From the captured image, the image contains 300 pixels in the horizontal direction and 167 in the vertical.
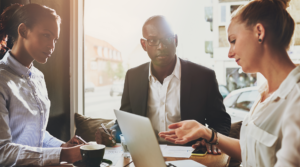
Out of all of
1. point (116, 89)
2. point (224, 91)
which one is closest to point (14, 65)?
point (116, 89)

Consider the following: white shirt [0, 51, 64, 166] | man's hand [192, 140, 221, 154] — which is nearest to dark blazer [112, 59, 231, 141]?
man's hand [192, 140, 221, 154]

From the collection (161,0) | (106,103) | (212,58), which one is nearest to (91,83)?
(106,103)

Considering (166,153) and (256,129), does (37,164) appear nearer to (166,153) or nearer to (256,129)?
(166,153)

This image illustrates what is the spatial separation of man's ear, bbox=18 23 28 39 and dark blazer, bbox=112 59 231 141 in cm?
84

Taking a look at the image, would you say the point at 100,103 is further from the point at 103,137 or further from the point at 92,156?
the point at 92,156

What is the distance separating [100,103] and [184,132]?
2259mm

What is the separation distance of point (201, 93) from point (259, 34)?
92 cm

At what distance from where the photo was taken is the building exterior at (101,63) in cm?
290

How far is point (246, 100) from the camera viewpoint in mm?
3191

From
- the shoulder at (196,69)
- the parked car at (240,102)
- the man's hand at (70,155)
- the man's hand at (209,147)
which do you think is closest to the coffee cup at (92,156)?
the man's hand at (70,155)

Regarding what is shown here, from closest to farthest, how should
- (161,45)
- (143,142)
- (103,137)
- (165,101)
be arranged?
(143,142) < (103,137) < (161,45) < (165,101)

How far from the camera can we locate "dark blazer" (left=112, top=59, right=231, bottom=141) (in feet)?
5.57

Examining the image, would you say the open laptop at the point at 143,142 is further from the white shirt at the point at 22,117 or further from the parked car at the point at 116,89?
the parked car at the point at 116,89

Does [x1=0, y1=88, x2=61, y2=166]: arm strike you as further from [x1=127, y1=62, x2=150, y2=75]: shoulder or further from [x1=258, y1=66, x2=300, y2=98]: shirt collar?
[x1=127, y1=62, x2=150, y2=75]: shoulder
